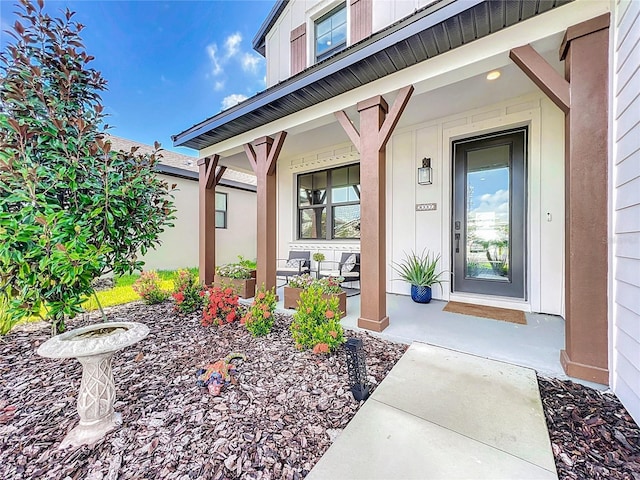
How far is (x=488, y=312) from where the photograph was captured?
3506 millimetres

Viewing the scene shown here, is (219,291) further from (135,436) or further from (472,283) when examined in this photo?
(472,283)

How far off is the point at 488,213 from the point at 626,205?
7.53 ft

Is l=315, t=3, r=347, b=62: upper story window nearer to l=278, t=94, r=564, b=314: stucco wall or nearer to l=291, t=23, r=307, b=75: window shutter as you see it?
l=291, t=23, r=307, b=75: window shutter

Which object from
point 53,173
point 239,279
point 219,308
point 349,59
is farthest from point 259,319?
point 349,59

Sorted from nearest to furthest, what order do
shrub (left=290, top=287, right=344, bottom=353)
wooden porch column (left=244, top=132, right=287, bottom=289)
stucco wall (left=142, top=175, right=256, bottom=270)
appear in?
shrub (left=290, top=287, right=344, bottom=353) → wooden porch column (left=244, top=132, right=287, bottom=289) → stucco wall (left=142, top=175, right=256, bottom=270)

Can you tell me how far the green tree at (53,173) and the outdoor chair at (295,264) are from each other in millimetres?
3277

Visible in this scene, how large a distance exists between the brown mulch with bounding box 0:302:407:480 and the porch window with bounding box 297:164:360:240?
316 cm

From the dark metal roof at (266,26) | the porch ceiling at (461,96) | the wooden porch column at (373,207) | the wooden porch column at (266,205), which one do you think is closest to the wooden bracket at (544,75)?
the porch ceiling at (461,96)

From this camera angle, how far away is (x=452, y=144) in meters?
4.09

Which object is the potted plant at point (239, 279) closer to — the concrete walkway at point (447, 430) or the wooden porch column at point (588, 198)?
the concrete walkway at point (447, 430)

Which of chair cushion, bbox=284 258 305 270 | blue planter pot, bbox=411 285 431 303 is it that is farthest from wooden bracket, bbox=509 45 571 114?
chair cushion, bbox=284 258 305 270

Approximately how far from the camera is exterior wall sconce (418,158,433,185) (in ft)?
13.6

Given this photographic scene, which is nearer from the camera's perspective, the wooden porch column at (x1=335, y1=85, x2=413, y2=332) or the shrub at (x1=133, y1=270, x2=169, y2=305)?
the wooden porch column at (x1=335, y1=85, x2=413, y2=332)

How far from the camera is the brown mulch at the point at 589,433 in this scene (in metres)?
1.27
